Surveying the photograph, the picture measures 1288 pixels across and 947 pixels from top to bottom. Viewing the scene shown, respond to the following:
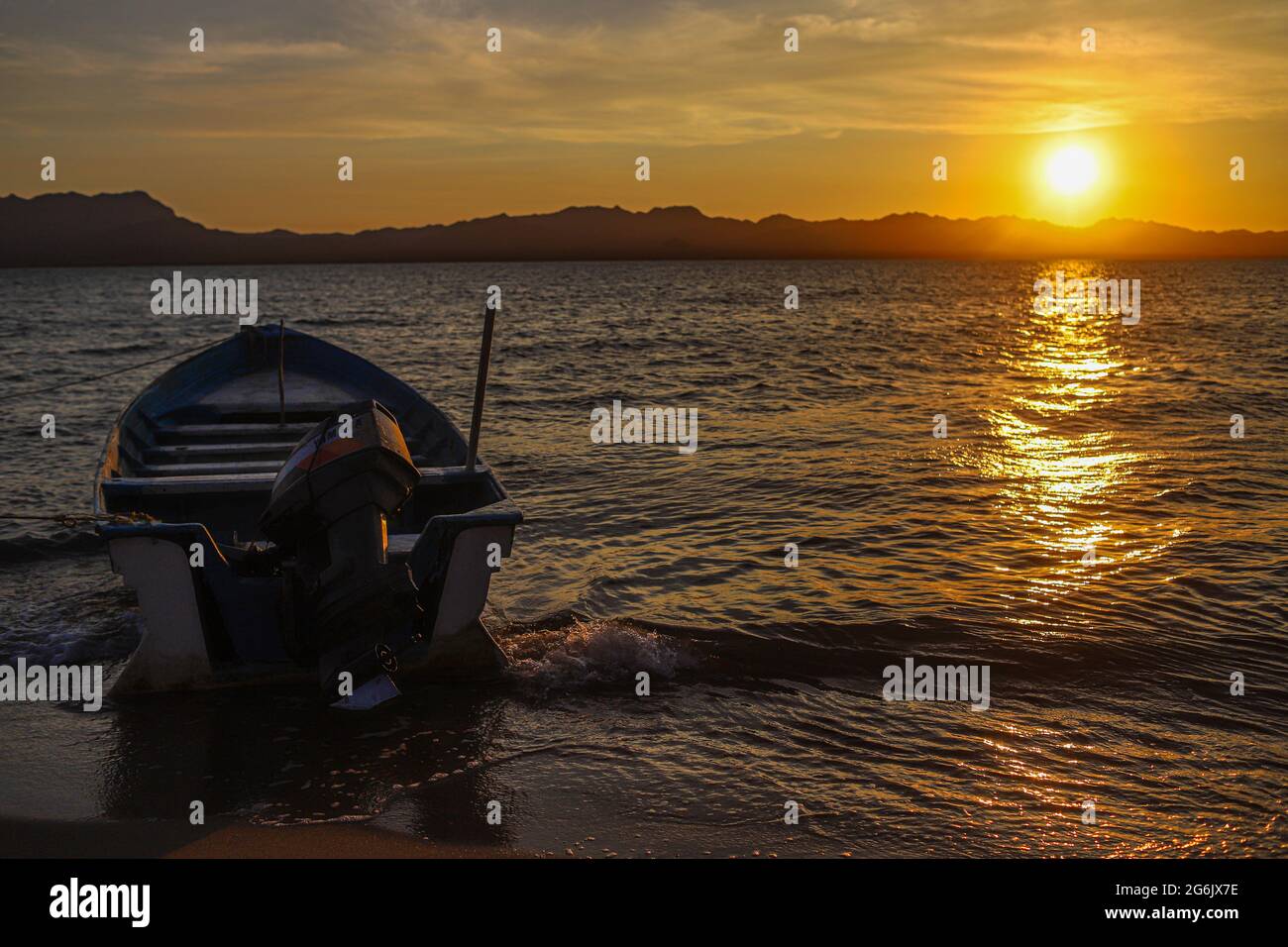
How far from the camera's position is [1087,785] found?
21.6ft

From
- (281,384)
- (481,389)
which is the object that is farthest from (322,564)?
(281,384)

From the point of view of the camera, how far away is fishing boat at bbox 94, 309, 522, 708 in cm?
685

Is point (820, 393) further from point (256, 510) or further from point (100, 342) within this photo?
point (100, 342)

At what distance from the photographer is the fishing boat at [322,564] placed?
6848 millimetres

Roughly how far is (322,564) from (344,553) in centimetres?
35

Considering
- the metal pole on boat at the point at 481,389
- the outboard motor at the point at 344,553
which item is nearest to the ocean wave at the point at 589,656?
the outboard motor at the point at 344,553

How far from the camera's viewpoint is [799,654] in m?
9.06

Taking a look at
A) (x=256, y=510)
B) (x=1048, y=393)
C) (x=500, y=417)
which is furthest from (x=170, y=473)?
(x=1048, y=393)

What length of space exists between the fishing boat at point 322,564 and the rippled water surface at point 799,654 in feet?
1.32

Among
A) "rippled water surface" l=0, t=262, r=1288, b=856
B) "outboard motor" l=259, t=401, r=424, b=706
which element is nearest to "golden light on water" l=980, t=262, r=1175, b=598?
"rippled water surface" l=0, t=262, r=1288, b=856

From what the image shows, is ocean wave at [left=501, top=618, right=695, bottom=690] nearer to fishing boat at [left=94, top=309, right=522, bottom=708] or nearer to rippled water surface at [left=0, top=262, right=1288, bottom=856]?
rippled water surface at [left=0, top=262, right=1288, bottom=856]

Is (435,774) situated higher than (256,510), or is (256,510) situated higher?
(256,510)
